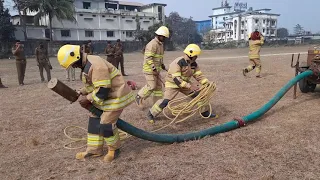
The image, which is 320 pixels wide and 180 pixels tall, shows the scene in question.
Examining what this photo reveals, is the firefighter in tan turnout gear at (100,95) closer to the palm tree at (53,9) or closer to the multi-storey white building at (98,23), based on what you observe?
the palm tree at (53,9)

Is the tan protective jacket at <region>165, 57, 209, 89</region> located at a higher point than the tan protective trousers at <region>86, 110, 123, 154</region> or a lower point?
higher

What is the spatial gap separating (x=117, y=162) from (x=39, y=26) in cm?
3887

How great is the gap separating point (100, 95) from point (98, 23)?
44.3 metres

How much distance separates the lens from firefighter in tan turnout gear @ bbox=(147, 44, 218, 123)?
16.8 feet

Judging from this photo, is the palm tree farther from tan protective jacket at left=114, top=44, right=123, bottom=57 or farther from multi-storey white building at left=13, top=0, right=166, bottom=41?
tan protective jacket at left=114, top=44, right=123, bottom=57

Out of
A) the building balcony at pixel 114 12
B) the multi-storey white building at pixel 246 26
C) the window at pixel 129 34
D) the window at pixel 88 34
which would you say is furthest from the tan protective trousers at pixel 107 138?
the multi-storey white building at pixel 246 26

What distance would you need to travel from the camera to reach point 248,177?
10.5 ft

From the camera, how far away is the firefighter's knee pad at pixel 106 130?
3684mm

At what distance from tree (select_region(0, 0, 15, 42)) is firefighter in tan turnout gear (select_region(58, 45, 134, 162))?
33.4 meters

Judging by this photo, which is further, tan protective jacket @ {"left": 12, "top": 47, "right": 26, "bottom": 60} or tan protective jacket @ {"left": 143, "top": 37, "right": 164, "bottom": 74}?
tan protective jacket @ {"left": 12, "top": 47, "right": 26, "bottom": 60}

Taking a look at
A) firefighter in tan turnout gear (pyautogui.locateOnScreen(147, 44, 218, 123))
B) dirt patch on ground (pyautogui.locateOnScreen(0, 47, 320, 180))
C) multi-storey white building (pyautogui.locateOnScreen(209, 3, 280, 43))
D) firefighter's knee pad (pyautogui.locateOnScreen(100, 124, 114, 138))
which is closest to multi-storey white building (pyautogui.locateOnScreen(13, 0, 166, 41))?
multi-storey white building (pyautogui.locateOnScreen(209, 3, 280, 43))

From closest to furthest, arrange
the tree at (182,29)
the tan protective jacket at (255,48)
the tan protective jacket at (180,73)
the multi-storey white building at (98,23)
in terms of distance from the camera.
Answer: the tan protective jacket at (180,73) → the tan protective jacket at (255,48) → the multi-storey white building at (98,23) → the tree at (182,29)

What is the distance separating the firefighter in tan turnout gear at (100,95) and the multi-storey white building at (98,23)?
3818cm

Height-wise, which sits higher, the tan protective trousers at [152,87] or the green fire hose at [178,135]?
the tan protective trousers at [152,87]
